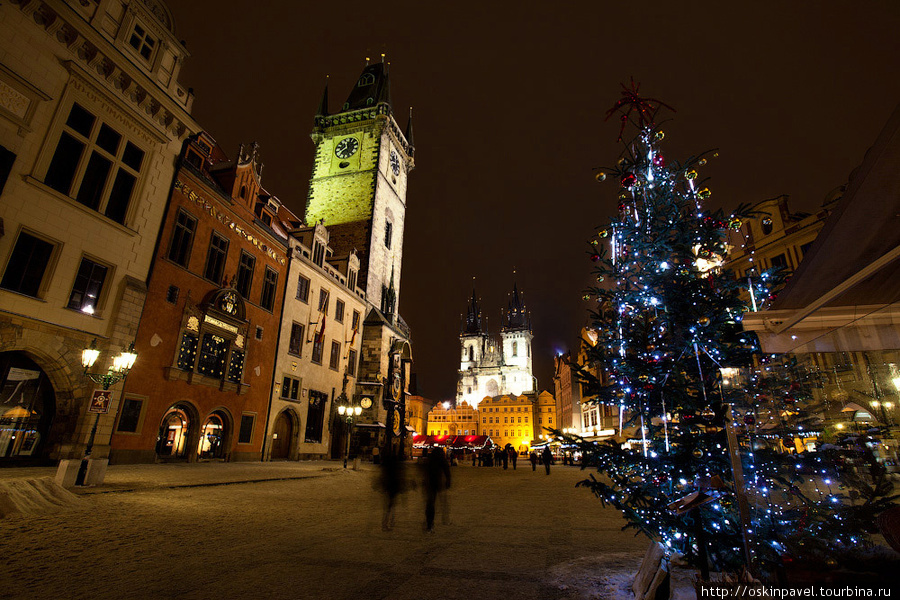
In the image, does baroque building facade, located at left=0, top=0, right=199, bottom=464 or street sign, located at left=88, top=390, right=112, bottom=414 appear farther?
baroque building facade, located at left=0, top=0, right=199, bottom=464

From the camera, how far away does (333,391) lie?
92.1 feet

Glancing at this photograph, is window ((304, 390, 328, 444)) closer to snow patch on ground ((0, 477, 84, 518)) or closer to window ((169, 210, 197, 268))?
window ((169, 210, 197, 268))

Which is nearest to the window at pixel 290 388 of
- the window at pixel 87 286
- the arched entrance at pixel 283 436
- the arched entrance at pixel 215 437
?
the arched entrance at pixel 283 436

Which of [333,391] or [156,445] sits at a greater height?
[333,391]

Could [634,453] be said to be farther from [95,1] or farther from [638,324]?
[95,1]

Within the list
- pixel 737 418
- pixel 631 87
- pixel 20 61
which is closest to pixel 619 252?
pixel 737 418

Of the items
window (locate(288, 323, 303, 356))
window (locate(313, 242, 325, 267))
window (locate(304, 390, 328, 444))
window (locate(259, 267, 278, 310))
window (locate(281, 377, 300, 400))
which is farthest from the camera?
window (locate(313, 242, 325, 267))

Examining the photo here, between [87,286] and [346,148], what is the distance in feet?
99.0

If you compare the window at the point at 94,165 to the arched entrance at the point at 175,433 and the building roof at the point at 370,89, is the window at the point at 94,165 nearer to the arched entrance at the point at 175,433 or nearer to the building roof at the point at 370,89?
the arched entrance at the point at 175,433

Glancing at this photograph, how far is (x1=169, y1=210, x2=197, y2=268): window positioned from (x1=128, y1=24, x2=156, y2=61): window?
605 centimetres

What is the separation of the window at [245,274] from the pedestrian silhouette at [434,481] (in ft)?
53.0

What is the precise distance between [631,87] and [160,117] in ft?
57.1

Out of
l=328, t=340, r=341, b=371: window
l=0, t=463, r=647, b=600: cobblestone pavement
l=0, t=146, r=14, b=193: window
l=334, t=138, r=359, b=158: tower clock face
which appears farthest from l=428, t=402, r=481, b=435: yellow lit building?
l=0, t=146, r=14, b=193: window

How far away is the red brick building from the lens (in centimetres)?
1543
